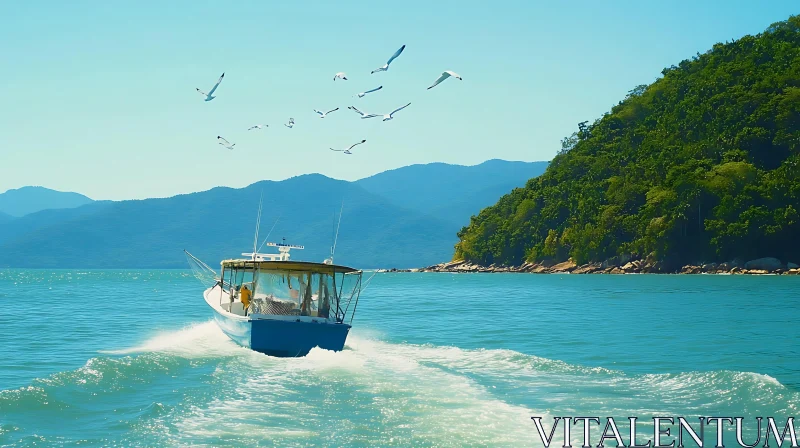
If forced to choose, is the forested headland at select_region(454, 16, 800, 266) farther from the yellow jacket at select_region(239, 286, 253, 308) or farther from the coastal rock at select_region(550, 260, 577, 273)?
the yellow jacket at select_region(239, 286, 253, 308)

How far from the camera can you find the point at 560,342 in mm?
29547

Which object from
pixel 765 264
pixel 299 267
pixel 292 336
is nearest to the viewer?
pixel 292 336

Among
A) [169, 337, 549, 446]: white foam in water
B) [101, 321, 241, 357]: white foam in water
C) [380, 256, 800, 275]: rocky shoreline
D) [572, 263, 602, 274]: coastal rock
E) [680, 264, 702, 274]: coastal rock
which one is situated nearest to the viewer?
[169, 337, 549, 446]: white foam in water

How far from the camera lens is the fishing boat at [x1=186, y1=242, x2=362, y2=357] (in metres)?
23.1

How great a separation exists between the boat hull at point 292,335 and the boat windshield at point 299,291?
104cm

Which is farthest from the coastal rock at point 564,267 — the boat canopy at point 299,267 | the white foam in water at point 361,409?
the white foam in water at point 361,409

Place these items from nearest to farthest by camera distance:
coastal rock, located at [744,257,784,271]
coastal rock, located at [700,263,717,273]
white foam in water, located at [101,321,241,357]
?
white foam in water, located at [101,321,241,357] < coastal rock, located at [744,257,784,271] < coastal rock, located at [700,263,717,273]

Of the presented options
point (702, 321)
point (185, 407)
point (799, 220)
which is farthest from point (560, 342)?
point (799, 220)

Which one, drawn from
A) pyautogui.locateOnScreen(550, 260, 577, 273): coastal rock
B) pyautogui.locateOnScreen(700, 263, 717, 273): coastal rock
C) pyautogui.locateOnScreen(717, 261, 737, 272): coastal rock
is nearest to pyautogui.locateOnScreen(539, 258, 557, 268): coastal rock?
pyautogui.locateOnScreen(550, 260, 577, 273): coastal rock

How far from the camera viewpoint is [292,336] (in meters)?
23.0

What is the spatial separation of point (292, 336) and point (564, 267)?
109 m

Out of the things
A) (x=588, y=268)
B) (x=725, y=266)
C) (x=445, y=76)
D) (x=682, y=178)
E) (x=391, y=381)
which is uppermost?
(x=682, y=178)

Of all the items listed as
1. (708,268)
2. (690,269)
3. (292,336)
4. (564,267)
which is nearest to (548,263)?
(564,267)

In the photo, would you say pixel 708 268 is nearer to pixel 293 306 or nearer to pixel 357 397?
pixel 293 306
